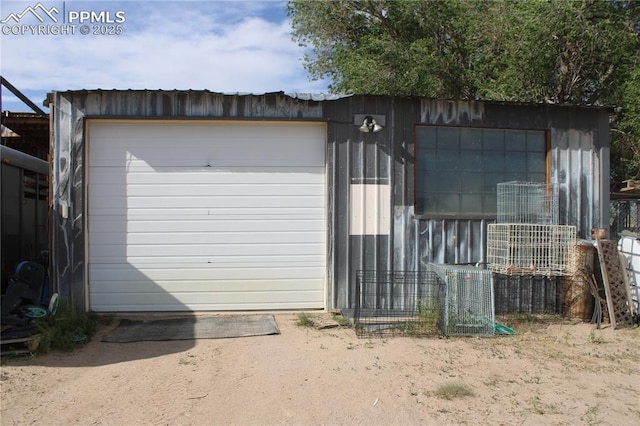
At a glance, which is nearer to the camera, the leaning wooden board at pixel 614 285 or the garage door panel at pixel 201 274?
the leaning wooden board at pixel 614 285

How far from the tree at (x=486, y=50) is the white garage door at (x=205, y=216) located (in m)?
7.00

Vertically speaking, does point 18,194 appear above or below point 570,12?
below

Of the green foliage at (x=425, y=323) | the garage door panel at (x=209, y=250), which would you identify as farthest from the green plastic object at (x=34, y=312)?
the green foliage at (x=425, y=323)

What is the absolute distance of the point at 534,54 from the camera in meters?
12.2

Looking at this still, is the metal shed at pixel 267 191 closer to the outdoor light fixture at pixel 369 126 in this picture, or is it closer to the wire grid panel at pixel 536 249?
the outdoor light fixture at pixel 369 126

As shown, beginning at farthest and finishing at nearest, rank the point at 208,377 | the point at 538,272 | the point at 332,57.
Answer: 1. the point at 332,57
2. the point at 538,272
3. the point at 208,377

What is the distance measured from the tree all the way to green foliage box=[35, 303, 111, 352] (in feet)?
33.7

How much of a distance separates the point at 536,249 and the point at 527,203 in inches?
42.4

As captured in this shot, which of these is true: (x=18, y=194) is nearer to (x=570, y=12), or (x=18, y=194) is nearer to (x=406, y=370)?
(x=406, y=370)

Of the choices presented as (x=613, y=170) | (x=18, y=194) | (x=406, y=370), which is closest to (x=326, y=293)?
(x=406, y=370)

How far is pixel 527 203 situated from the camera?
848cm

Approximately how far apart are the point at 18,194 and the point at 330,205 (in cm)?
484

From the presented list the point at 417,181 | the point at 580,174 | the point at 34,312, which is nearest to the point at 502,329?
the point at 417,181

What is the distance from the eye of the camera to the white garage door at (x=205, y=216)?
7980 mm
